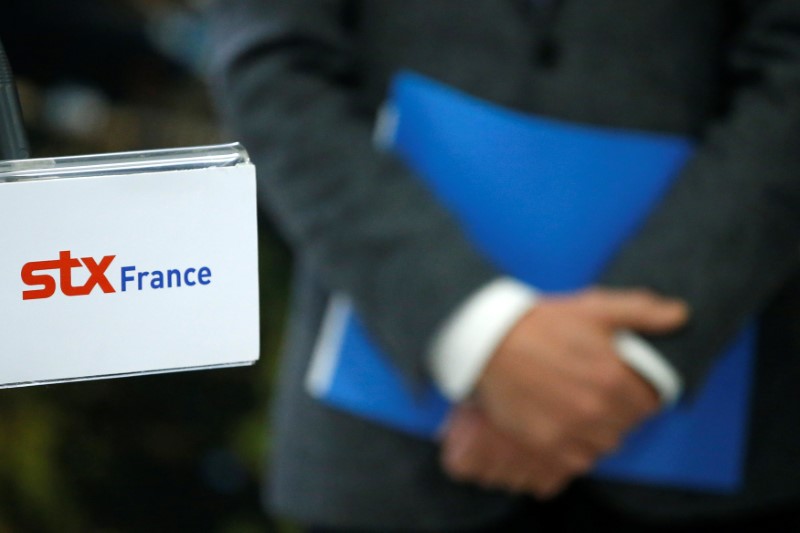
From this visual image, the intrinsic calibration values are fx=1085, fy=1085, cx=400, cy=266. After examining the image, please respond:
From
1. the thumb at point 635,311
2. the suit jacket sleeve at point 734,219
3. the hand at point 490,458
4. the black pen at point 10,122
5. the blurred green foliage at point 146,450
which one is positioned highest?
the black pen at point 10,122

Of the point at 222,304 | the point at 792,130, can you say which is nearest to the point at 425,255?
the point at 792,130

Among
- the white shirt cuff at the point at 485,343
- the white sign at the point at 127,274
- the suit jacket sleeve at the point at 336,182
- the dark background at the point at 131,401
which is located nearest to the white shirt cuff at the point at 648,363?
the white shirt cuff at the point at 485,343

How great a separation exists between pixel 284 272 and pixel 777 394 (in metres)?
0.69

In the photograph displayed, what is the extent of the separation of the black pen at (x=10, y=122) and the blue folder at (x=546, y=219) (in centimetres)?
46

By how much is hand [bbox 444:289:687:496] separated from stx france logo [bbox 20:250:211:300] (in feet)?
1.36

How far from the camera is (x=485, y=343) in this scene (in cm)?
69

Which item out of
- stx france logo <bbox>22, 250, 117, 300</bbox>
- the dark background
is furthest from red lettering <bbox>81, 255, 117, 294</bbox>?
the dark background

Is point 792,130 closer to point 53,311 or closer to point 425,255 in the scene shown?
point 425,255

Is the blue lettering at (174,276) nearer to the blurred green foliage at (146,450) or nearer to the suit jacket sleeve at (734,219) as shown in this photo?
the suit jacket sleeve at (734,219)

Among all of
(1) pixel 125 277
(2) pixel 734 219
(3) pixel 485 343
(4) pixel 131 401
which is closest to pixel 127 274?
(1) pixel 125 277

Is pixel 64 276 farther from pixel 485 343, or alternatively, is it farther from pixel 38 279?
pixel 485 343

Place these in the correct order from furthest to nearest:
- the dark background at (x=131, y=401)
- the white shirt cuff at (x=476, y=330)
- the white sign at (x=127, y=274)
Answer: the dark background at (x=131, y=401) → the white shirt cuff at (x=476, y=330) → the white sign at (x=127, y=274)

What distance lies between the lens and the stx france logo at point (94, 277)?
0.93 feet

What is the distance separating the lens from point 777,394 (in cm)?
77
